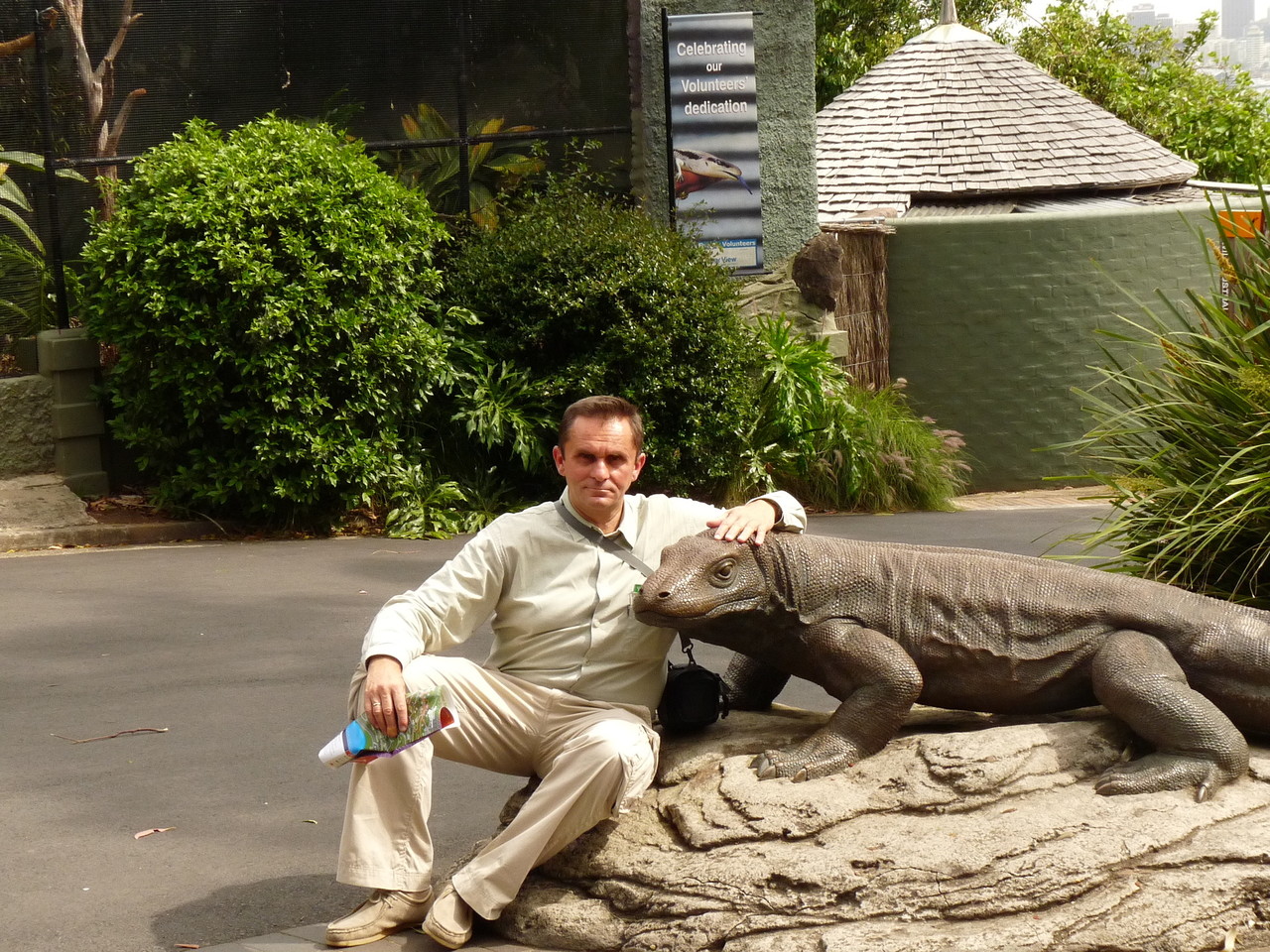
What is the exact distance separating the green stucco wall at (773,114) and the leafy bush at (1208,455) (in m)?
7.64

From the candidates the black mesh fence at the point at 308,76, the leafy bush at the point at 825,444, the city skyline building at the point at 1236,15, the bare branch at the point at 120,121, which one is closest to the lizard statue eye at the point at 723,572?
the leafy bush at the point at 825,444

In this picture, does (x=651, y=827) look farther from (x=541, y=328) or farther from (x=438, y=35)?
(x=438, y=35)

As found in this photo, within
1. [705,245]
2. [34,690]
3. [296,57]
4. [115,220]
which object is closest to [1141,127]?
[705,245]

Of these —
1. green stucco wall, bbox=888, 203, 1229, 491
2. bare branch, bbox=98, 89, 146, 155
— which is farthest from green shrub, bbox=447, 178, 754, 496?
green stucco wall, bbox=888, 203, 1229, 491

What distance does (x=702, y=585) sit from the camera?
4395mm

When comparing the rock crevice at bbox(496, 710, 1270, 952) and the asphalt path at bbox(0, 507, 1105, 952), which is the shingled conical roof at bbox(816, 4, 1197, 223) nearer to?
the asphalt path at bbox(0, 507, 1105, 952)

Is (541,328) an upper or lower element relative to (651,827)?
upper

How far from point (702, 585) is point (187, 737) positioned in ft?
10.6

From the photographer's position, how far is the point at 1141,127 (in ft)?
77.9

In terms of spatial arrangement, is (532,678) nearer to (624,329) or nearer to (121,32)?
(624,329)

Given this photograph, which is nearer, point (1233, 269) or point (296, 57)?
point (1233, 269)

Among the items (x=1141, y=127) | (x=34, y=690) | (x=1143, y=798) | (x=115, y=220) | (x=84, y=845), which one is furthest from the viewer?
(x=1141, y=127)

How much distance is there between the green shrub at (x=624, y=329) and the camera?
11.4 m

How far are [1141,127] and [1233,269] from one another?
19.0 m
